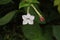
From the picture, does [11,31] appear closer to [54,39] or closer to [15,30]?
[15,30]

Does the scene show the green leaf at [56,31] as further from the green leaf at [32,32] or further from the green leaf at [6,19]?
the green leaf at [6,19]

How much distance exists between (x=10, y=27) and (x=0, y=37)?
2.7 inches

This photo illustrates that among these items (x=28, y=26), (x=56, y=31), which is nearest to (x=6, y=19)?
(x=28, y=26)

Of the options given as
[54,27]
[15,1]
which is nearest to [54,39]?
[54,27]

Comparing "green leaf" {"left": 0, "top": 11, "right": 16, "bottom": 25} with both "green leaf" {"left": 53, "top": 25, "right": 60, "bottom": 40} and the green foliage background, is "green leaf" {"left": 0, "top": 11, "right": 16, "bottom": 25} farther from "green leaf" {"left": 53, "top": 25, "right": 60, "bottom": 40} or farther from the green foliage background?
"green leaf" {"left": 53, "top": 25, "right": 60, "bottom": 40}

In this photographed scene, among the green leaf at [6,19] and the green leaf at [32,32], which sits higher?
the green leaf at [6,19]

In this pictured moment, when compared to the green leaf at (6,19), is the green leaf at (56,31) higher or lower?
lower

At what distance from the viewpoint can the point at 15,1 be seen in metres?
0.97

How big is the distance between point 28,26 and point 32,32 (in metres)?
0.05

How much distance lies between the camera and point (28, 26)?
0.90m

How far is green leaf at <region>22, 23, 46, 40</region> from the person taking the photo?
0.85 metres

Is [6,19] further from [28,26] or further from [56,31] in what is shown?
[56,31]

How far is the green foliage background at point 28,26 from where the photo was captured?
33.6 inches

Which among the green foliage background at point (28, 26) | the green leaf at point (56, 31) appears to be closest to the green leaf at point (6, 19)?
the green foliage background at point (28, 26)
